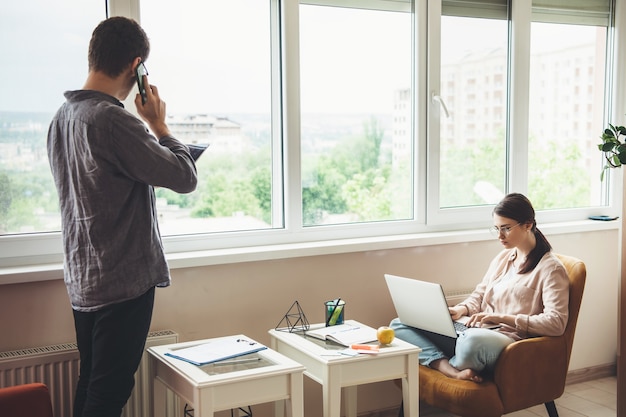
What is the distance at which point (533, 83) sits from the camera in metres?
3.94

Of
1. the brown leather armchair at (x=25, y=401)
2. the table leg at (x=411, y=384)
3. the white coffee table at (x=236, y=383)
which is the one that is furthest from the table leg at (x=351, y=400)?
the brown leather armchair at (x=25, y=401)

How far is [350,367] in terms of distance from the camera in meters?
2.54

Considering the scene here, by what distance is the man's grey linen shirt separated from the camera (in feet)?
6.89

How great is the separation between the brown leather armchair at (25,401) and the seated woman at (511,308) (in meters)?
1.44

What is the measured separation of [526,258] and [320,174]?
986 millimetres

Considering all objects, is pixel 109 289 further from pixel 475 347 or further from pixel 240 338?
pixel 475 347

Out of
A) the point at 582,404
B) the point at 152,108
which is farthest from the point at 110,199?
the point at 582,404

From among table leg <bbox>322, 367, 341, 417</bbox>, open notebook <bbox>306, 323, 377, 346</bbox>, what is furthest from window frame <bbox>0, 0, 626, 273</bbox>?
table leg <bbox>322, 367, 341, 417</bbox>

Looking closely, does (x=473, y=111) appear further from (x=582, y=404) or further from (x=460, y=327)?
(x=582, y=404)

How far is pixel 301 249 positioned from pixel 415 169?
804mm

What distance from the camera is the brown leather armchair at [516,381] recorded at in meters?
2.75

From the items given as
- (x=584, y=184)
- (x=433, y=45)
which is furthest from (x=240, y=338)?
(x=584, y=184)

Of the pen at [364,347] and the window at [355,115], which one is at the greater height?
the window at [355,115]

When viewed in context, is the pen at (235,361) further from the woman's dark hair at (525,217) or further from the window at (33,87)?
the woman's dark hair at (525,217)
